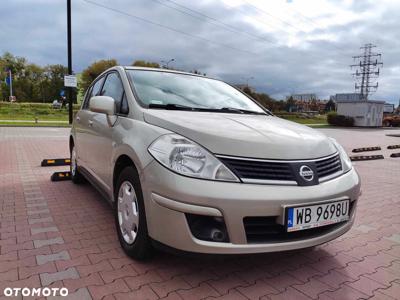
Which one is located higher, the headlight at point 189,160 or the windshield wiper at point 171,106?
the windshield wiper at point 171,106

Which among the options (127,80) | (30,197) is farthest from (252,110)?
(30,197)

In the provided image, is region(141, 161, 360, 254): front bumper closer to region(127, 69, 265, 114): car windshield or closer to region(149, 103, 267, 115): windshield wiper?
region(149, 103, 267, 115): windshield wiper

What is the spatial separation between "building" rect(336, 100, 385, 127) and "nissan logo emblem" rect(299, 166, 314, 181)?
1553 inches

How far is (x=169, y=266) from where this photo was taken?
2.73 m

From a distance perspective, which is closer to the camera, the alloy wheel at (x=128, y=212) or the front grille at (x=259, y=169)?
the front grille at (x=259, y=169)

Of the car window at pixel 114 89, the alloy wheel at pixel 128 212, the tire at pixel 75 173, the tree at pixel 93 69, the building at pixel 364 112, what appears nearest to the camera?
the alloy wheel at pixel 128 212

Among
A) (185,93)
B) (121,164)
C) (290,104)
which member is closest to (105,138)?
(121,164)

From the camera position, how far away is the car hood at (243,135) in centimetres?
238

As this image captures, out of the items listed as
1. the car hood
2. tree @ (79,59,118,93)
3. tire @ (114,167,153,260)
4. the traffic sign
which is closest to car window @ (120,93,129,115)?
the car hood

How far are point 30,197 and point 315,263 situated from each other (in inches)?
145

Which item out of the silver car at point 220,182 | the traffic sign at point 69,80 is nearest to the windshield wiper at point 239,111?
the silver car at point 220,182

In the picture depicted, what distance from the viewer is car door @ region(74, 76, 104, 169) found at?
4.32 meters

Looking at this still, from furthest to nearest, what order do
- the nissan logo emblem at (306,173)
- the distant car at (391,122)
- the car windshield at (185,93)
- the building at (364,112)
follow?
1. the distant car at (391,122)
2. the building at (364,112)
3. the car windshield at (185,93)
4. the nissan logo emblem at (306,173)

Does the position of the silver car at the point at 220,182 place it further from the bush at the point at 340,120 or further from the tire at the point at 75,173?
the bush at the point at 340,120
